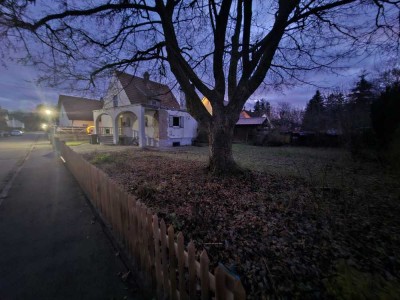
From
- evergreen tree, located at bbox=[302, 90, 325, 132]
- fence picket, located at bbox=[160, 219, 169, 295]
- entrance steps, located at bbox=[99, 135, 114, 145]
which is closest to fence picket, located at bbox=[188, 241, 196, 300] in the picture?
fence picket, located at bbox=[160, 219, 169, 295]

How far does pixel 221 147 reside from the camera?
6262 millimetres

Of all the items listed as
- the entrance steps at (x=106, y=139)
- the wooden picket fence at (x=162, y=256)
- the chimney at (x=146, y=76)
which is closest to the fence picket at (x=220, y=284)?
the wooden picket fence at (x=162, y=256)

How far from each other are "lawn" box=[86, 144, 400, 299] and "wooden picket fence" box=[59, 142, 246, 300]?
765mm

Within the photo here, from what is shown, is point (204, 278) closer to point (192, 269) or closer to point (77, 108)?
point (192, 269)

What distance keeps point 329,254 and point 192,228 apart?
6.95 ft

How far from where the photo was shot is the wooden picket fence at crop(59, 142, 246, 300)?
139 centimetres

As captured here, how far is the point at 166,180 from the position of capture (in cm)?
618

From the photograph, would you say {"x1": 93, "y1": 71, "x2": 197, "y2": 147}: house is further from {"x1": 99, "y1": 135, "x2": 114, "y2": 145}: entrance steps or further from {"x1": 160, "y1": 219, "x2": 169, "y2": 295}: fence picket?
{"x1": 160, "y1": 219, "x2": 169, "y2": 295}: fence picket

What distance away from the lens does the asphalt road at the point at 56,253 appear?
2441mm

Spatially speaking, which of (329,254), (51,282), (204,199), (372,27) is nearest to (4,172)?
(51,282)

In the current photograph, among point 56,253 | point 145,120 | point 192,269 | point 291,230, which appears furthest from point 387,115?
point 145,120

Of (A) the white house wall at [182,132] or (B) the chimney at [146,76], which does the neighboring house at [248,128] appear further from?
(B) the chimney at [146,76]

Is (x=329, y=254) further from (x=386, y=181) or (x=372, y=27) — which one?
(x=372, y=27)

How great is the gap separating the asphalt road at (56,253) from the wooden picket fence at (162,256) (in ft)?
1.15
